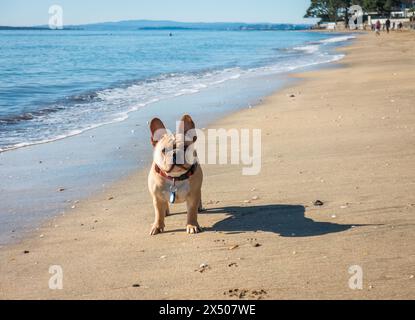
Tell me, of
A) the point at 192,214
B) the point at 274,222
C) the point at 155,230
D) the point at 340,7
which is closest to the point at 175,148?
the point at 192,214

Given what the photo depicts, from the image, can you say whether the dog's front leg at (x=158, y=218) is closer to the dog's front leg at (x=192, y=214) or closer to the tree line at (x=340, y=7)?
the dog's front leg at (x=192, y=214)

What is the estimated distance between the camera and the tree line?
111500mm

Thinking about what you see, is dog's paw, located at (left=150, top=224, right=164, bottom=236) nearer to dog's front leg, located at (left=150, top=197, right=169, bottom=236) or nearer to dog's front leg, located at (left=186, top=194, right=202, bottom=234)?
dog's front leg, located at (left=150, top=197, right=169, bottom=236)

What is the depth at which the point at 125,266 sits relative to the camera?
4629 millimetres

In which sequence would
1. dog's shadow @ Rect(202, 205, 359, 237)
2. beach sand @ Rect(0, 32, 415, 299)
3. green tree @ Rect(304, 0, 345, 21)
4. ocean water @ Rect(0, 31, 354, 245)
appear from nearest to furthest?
beach sand @ Rect(0, 32, 415, 299) < dog's shadow @ Rect(202, 205, 359, 237) < ocean water @ Rect(0, 31, 354, 245) < green tree @ Rect(304, 0, 345, 21)

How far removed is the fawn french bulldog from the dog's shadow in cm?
39

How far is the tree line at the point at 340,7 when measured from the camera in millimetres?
111500

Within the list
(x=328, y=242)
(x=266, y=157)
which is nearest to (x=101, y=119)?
(x=266, y=157)

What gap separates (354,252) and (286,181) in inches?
92.2

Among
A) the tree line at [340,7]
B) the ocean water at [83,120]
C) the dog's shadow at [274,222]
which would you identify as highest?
the tree line at [340,7]

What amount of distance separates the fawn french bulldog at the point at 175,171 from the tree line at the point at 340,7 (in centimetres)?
11267

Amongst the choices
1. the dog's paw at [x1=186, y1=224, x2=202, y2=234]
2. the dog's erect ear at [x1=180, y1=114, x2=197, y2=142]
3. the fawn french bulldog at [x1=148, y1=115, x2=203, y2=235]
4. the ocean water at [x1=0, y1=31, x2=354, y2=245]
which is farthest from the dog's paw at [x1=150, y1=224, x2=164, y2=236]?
the ocean water at [x1=0, y1=31, x2=354, y2=245]

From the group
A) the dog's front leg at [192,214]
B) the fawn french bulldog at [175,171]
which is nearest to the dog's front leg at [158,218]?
the fawn french bulldog at [175,171]

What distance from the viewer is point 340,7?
138500mm
